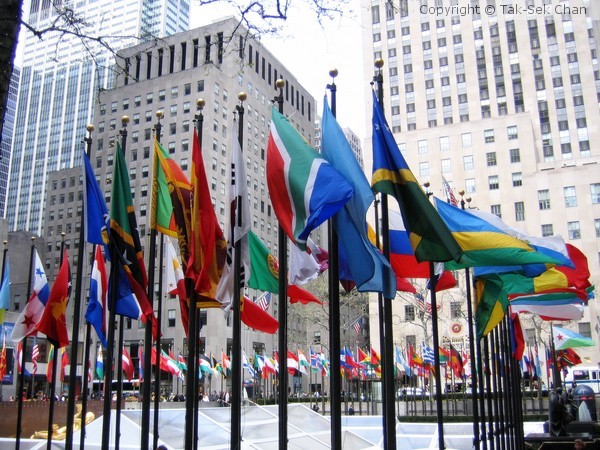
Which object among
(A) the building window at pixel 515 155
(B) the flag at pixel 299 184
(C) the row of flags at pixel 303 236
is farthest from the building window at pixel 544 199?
(B) the flag at pixel 299 184

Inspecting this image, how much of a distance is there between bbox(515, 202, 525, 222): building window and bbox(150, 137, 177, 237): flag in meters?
69.1

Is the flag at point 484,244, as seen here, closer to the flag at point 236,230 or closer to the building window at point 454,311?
the flag at point 236,230

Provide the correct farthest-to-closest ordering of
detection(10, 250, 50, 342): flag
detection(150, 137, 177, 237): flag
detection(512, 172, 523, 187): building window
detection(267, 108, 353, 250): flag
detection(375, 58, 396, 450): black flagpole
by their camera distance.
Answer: detection(512, 172, 523, 187): building window < detection(10, 250, 50, 342): flag < detection(150, 137, 177, 237): flag < detection(267, 108, 353, 250): flag < detection(375, 58, 396, 450): black flagpole

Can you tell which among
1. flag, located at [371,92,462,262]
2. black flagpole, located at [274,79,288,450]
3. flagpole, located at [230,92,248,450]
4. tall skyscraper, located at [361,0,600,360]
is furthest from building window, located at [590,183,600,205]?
black flagpole, located at [274,79,288,450]

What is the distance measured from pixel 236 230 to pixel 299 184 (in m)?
1.74

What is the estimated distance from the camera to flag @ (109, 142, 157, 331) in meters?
12.1

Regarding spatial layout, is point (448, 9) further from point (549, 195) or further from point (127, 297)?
point (127, 297)

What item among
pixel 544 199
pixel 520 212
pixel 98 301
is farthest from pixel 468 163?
pixel 98 301

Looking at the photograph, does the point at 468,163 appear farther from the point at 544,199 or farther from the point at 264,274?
the point at 264,274

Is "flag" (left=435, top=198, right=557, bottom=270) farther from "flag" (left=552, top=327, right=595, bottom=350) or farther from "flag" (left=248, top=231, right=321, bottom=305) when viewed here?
"flag" (left=552, top=327, right=595, bottom=350)

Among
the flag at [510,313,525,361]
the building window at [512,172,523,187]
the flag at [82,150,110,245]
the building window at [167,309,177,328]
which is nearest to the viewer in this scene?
the flag at [82,150,110,245]

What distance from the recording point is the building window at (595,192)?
7162 centimetres

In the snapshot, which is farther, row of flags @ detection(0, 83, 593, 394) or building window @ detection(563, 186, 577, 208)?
building window @ detection(563, 186, 577, 208)

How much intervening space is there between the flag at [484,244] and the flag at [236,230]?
3769mm
